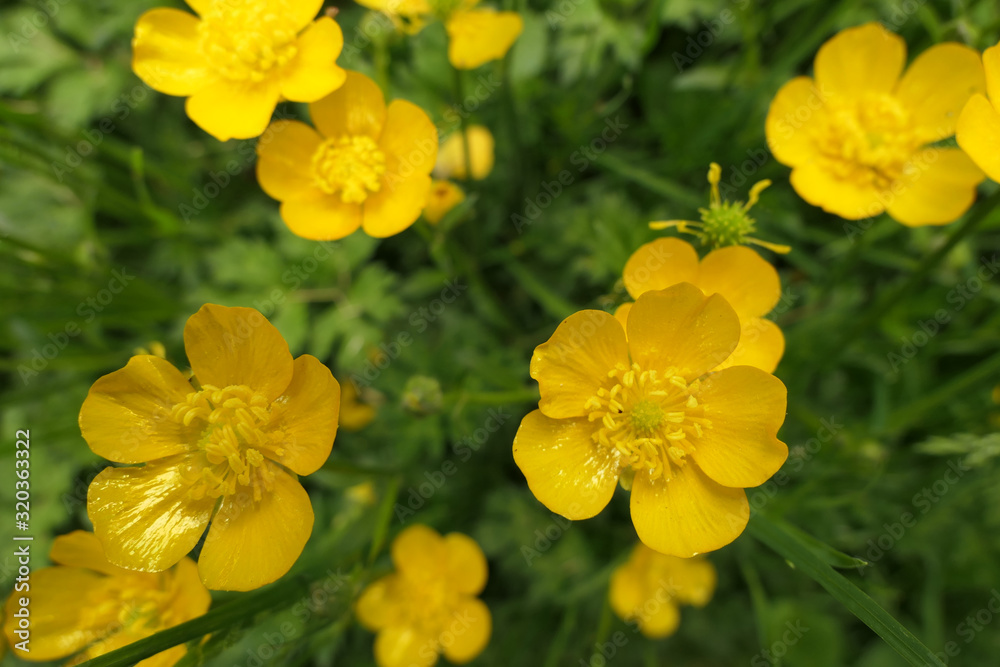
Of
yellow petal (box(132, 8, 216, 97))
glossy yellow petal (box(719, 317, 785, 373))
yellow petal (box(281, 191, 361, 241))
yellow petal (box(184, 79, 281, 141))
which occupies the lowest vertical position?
glossy yellow petal (box(719, 317, 785, 373))

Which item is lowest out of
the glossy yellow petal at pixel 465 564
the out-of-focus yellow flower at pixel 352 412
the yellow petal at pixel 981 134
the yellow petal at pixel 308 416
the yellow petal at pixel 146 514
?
the glossy yellow petal at pixel 465 564

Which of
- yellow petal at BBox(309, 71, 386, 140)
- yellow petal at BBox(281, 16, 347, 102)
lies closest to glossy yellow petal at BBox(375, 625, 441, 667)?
yellow petal at BBox(309, 71, 386, 140)

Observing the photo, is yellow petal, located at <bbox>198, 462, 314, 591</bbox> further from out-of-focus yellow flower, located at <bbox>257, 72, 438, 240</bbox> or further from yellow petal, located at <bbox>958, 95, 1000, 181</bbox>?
yellow petal, located at <bbox>958, 95, 1000, 181</bbox>

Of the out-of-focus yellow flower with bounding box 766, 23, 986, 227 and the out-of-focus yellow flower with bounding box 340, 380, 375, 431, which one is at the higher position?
the out-of-focus yellow flower with bounding box 766, 23, 986, 227

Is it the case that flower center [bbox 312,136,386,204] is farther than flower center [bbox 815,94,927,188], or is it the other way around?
flower center [bbox 815,94,927,188]

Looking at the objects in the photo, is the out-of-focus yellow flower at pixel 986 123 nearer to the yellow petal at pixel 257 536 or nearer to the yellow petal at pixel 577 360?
the yellow petal at pixel 577 360

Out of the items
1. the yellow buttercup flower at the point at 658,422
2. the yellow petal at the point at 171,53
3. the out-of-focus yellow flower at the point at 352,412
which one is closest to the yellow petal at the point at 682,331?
the yellow buttercup flower at the point at 658,422
